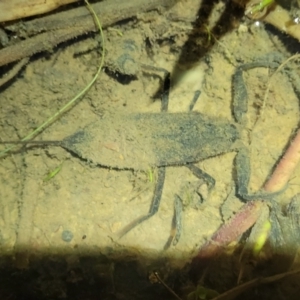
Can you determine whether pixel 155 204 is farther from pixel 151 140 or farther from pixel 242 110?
pixel 242 110

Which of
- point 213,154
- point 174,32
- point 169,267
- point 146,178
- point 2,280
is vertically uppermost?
point 174,32

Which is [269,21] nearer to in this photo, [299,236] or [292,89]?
[292,89]

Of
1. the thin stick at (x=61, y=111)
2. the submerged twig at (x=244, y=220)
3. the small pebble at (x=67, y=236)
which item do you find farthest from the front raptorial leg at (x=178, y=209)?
the thin stick at (x=61, y=111)

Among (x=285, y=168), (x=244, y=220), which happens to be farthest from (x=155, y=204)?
(x=285, y=168)

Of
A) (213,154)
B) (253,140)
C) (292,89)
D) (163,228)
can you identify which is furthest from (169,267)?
(292,89)

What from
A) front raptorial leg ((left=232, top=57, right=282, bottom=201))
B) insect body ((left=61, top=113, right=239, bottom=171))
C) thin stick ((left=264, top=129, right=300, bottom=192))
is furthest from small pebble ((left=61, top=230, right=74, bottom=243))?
thin stick ((left=264, top=129, right=300, bottom=192))

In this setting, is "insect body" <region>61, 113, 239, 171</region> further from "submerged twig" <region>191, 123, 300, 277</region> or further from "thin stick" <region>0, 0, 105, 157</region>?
"submerged twig" <region>191, 123, 300, 277</region>
